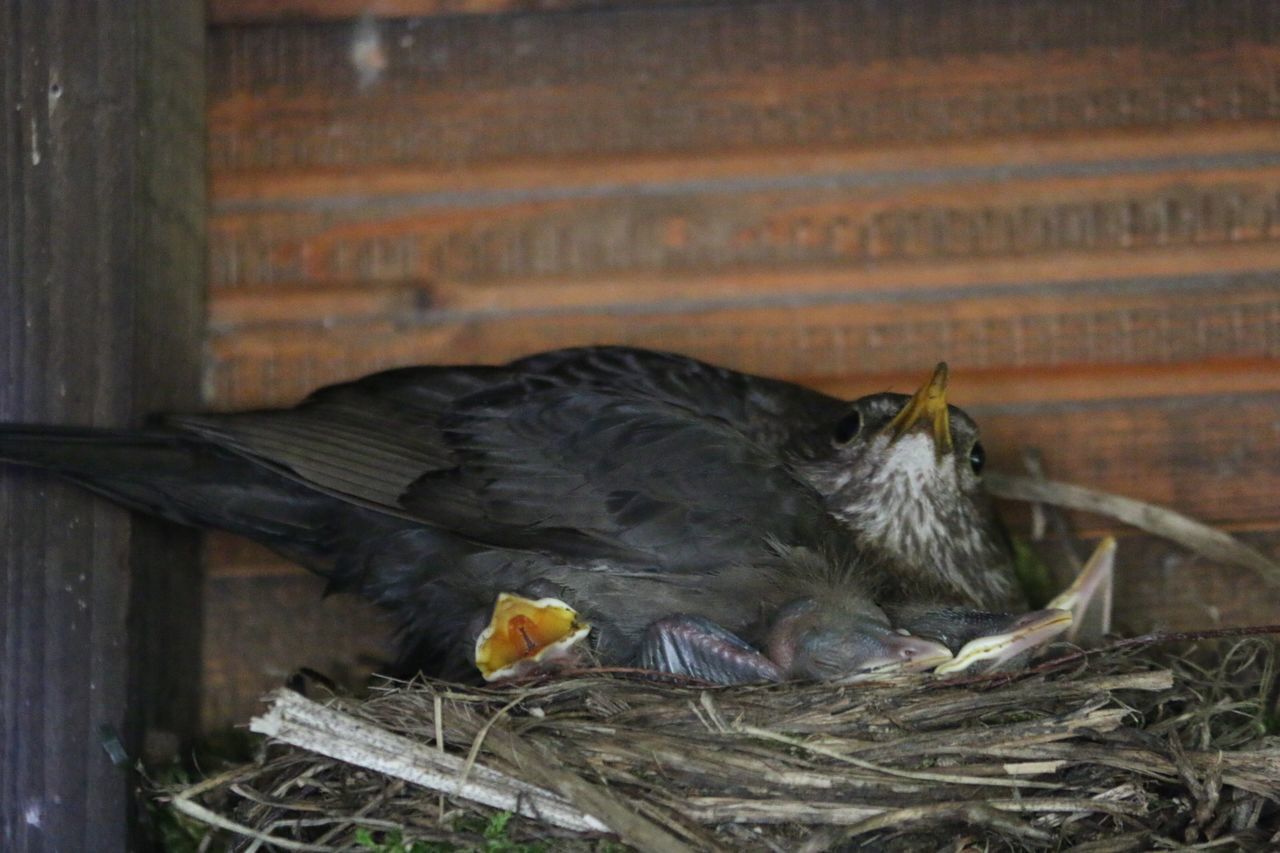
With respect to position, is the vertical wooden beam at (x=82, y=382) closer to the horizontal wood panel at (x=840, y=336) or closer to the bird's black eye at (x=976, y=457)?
the horizontal wood panel at (x=840, y=336)

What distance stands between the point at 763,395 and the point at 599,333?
1.16 feet

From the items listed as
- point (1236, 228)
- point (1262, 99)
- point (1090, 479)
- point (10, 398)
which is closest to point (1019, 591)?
point (1090, 479)

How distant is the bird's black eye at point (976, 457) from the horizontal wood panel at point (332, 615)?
0.34m

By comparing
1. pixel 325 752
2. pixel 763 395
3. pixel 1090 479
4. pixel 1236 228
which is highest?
pixel 1236 228

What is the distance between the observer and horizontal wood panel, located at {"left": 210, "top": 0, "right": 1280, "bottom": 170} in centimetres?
259

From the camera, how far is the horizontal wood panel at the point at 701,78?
8.49 feet

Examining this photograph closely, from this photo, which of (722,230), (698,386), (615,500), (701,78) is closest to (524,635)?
(615,500)

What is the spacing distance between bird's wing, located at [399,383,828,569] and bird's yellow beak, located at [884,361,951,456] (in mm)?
196

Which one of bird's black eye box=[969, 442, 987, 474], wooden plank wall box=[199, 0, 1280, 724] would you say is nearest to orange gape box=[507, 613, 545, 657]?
wooden plank wall box=[199, 0, 1280, 724]

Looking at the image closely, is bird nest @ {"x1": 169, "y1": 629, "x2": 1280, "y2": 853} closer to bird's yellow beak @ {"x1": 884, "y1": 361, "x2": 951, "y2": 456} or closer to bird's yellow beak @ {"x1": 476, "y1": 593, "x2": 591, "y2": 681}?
bird's yellow beak @ {"x1": 476, "y1": 593, "x2": 591, "y2": 681}

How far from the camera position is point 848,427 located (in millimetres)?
2389

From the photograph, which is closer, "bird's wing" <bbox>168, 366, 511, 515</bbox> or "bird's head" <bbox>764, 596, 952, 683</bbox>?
"bird's head" <bbox>764, 596, 952, 683</bbox>

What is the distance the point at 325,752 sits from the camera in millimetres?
1811

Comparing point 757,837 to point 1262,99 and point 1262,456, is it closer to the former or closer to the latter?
point 1262,456
